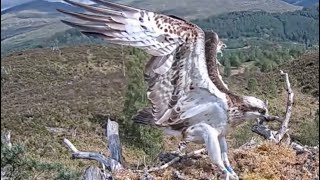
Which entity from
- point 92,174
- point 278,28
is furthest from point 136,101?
point 278,28

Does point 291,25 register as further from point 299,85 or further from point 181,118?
point 181,118

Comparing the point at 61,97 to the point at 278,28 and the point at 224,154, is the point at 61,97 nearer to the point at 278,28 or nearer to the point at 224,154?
the point at 224,154

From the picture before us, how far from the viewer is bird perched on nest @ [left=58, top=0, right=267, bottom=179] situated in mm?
5066

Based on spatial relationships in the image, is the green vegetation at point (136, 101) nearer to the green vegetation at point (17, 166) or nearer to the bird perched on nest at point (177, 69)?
the green vegetation at point (17, 166)

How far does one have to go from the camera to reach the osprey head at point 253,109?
534 cm

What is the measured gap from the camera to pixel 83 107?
3262 centimetres

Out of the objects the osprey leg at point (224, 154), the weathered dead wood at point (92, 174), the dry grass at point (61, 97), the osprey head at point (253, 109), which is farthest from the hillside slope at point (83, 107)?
the weathered dead wood at point (92, 174)

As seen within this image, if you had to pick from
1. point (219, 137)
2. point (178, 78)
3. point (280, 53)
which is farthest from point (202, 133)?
point (280, 53)

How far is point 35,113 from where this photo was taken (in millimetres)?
30094

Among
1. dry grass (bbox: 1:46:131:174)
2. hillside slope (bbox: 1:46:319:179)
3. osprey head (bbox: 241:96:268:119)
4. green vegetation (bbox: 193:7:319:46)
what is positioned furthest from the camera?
green vegetation (bbox: 193:7:319:46)

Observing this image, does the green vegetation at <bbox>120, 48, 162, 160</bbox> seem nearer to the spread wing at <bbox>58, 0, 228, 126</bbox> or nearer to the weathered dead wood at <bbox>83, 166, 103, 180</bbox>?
the spread wing at <bbox>58, 0, 228, 126</bbox>

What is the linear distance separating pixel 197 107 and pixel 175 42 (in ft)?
2.08

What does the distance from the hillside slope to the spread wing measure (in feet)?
2.83

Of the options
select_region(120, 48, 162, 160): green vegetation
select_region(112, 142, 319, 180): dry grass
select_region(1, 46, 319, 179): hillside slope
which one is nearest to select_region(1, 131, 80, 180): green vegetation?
select_region(1, 46, 319, 179): hillside slope
